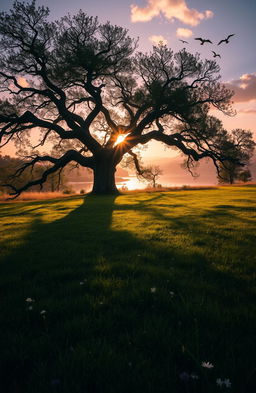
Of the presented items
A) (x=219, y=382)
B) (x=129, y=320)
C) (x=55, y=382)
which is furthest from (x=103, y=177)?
(x=219, y=382)

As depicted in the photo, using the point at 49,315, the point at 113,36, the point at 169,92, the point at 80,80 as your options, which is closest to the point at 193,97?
the point at 169,92

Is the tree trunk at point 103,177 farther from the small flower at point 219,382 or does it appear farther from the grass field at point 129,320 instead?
the small flower at point 219,382

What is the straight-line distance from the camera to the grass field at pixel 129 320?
163 cm

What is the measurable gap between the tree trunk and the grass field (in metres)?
20.7

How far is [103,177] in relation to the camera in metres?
25.5

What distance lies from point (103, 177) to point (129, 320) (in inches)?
933

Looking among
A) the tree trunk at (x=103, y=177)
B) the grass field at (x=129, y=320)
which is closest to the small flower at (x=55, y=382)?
the grass field at (x=129, y=320)

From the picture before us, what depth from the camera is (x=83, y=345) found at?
6.51ft

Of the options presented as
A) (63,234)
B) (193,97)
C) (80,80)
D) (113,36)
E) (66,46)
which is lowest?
(63,234)

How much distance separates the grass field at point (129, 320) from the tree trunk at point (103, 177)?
20704 millimetres

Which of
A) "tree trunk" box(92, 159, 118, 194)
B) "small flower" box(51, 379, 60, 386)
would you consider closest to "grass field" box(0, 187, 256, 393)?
"small flower" box(51, 379, 60, 386)

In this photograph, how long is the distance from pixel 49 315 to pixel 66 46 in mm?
24158

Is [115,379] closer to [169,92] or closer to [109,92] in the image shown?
[169,92]

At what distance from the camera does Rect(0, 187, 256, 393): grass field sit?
163 cm
